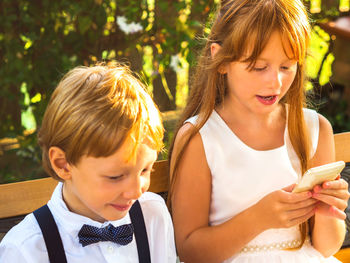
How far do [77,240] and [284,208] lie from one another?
0.70 metres

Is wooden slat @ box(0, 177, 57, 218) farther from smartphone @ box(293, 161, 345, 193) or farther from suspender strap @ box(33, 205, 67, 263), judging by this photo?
smartphone @ box(293, 161, 345, 193)

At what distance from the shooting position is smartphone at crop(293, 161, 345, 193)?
Result: 185cm

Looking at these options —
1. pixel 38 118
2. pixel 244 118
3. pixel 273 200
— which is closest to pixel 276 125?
pixel 244 118

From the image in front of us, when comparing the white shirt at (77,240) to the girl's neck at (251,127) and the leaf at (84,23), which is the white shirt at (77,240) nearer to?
the girl's neck at (251,127)

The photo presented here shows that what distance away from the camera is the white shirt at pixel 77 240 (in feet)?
5.49

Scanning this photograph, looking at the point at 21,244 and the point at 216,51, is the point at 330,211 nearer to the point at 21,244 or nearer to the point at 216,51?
the point at 216,51

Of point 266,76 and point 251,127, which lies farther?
point 251,127

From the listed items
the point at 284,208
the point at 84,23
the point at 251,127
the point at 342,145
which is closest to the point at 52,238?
the point at 284,208

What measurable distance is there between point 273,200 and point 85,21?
5.91ft

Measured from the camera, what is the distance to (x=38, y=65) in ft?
11.1

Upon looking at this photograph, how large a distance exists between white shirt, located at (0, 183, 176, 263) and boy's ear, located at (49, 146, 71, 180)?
11 cm

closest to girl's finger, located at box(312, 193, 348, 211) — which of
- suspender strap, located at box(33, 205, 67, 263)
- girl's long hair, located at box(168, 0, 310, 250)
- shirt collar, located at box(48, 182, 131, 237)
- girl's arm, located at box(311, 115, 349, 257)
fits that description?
girl's arm, located at box(311, 115, 349, 257)

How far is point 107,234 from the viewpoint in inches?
69.1

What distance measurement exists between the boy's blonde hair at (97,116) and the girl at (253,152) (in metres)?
0.45
